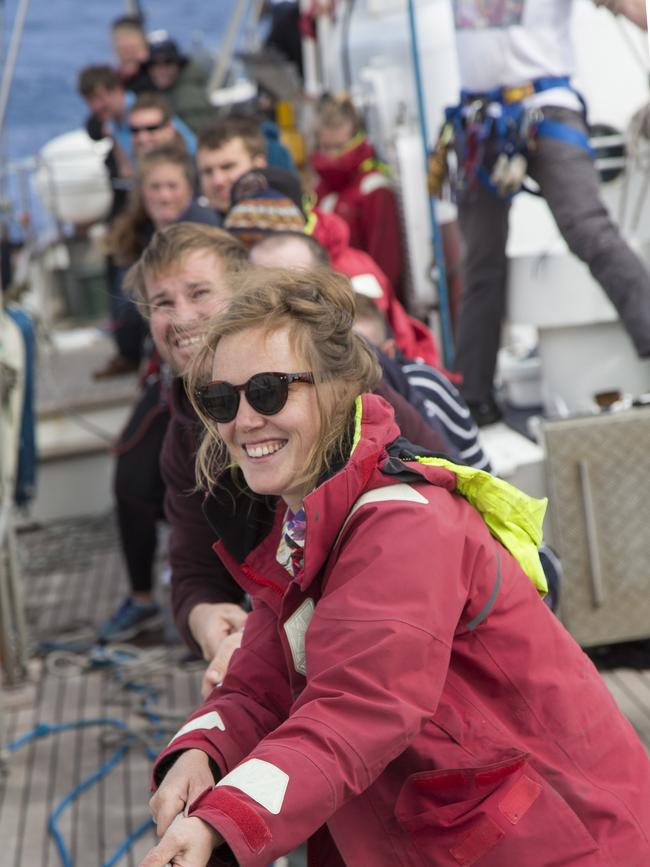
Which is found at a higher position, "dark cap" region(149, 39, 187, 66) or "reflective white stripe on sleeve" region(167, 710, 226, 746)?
"dark cap" region(149, 39, 187, 66)

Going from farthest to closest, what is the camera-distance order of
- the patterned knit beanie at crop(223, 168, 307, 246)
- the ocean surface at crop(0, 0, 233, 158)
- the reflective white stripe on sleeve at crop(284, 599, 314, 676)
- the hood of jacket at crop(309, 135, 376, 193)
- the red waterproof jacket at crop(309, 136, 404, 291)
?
the ocean surface at crop(0, 0, 233, 158), the hood of jacket at crop(309, 135, 376, 193), the red waterproof jacket at crop(309, 136, 404, 291), the patterned knit beanie at crop(223, 168, 307, 246), the reflective white stripe on sleeve at crop(284, 599, 314, 676)

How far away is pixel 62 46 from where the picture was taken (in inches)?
1923

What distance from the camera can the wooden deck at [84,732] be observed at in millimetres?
3777

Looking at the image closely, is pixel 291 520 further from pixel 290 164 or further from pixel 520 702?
pixel 290 164

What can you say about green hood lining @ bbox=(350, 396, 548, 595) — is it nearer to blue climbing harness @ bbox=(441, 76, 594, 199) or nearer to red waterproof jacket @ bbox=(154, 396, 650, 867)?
red waterproof jacket @ bbox=(154, 396, 650, 867)

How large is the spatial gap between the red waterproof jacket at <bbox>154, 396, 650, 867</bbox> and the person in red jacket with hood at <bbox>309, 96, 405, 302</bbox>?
190 inches

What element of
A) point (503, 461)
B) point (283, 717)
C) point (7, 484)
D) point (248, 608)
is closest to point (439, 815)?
point (283, 717)

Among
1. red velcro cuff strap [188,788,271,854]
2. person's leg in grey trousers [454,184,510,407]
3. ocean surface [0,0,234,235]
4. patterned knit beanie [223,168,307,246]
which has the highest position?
patterned knit beanie [223,168,307,246]

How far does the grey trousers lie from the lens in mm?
4219

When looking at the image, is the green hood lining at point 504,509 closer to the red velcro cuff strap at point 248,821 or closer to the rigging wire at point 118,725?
the red velcro cuff strap at point 248,821

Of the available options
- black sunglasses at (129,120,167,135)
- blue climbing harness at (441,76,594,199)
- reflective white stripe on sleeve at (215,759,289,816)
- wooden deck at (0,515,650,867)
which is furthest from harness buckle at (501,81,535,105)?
reflective white stripe on sleeve at (215,759,289,816)

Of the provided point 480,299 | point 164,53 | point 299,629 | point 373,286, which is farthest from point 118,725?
point 164,53

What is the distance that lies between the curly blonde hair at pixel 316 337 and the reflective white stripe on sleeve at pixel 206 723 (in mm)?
345

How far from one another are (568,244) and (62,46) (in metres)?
47.5
